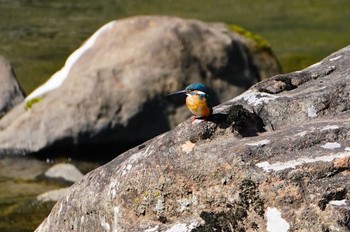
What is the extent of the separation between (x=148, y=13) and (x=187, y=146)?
24846 millimetres

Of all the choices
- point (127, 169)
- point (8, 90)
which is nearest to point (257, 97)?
point (127, 169)

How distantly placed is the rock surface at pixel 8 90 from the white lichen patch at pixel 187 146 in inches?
483

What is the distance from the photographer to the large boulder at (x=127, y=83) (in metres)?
15.7

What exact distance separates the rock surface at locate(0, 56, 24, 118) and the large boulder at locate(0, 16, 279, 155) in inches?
47.7

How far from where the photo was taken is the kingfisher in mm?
6152

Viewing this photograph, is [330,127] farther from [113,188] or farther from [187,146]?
[113,188]

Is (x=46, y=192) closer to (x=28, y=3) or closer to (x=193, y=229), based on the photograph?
(x=193, y=229)

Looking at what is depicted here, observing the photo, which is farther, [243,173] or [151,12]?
[151,12]

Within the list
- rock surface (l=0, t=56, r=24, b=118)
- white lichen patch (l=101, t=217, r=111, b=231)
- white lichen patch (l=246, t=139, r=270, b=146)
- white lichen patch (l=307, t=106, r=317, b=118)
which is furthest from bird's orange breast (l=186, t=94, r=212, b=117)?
rock surface (l=0, t=56, r=24, b=118)

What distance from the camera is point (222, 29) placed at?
60.5ft

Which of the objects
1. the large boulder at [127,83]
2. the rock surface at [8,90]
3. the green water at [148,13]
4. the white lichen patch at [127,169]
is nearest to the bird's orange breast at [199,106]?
the white lichen patch at [127,169]

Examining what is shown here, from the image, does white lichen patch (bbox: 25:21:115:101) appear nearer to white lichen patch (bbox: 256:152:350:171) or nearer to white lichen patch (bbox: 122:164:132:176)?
white lichen patch (bbox: 122:164:132:176)

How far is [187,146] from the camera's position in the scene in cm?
611

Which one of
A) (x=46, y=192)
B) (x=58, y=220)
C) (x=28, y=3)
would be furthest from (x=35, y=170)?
(x=28, y=3)
